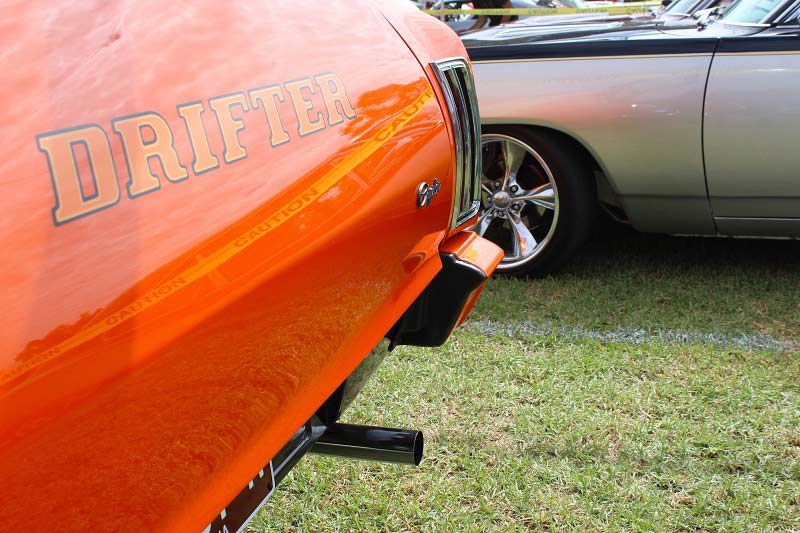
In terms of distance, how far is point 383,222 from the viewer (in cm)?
171

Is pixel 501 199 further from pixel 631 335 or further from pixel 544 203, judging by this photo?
pixel 631 335

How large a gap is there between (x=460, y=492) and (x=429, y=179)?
1163mm

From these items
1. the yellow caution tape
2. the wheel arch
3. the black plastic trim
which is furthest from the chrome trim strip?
the yellow caution tape

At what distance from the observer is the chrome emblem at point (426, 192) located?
1878 mm

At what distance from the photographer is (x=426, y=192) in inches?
75.3

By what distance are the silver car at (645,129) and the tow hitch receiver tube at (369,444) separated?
70.7 inches

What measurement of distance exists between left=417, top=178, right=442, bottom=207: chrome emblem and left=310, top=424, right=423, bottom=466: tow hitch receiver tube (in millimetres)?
523

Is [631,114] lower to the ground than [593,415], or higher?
higher

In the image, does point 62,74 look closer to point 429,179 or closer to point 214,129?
point 214,129

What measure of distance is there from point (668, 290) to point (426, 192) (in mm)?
2666

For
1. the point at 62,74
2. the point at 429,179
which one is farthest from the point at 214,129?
the point at 429,179

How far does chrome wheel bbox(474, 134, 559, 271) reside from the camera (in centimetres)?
441

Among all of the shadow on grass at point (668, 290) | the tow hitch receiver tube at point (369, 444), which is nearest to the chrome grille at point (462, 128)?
the tow hitch receiver tube at point (369, 444)

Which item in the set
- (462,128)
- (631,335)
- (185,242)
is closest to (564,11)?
(631,335)
